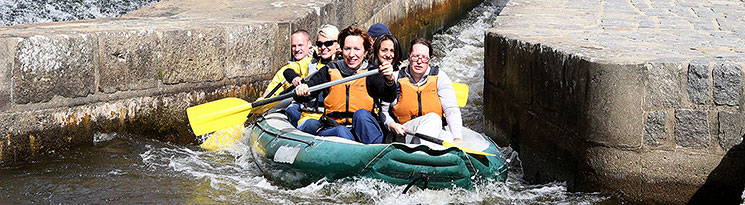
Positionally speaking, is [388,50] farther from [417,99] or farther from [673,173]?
[673,173]

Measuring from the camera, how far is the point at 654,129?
142 inches

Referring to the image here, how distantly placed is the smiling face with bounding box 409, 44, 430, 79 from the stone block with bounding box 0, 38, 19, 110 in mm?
2065

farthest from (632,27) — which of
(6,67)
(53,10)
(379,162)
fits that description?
(53,10)

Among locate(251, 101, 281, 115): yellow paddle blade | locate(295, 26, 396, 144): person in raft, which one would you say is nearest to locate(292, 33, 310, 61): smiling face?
locate(251, 101, 281, 115): yellow paddle blade

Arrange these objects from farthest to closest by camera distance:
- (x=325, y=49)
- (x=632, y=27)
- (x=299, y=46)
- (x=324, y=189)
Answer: (x=632, y=27), (x=299, y=46), (x=325, y=49), (x=324, y=189)

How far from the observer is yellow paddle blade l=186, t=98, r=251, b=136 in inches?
189

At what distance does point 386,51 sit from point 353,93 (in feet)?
1.03

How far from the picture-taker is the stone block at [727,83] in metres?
3.51

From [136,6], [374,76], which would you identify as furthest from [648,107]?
[136,6]

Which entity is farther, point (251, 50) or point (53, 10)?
point (53, 10)

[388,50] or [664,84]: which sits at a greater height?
[388,50]

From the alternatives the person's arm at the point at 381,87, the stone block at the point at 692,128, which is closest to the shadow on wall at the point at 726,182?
the stone block at the point at 692,128

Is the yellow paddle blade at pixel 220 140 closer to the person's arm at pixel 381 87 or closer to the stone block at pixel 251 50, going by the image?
the stone block at pixel 251 50

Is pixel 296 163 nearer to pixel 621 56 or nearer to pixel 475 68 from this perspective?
pixel 621 56
